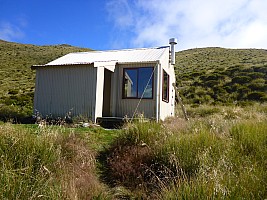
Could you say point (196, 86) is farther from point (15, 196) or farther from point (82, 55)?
point (15, 196)

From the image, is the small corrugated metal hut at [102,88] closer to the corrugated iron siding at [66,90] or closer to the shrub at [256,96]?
the corrugated iron siding at [66,90]

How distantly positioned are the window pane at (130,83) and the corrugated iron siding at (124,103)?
0.22 m

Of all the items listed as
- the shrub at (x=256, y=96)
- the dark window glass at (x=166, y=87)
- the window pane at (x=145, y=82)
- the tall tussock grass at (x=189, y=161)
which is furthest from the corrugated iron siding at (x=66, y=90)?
the shrub at (x=256, y=96)

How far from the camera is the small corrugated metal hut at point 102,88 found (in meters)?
11.8

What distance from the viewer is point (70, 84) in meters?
12.3

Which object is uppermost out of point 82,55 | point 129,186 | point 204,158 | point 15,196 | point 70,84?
point 82,55

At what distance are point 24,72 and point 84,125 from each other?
34039mm

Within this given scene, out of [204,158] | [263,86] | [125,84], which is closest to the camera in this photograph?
[204,158]

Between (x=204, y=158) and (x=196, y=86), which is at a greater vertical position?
(x=196, y=86)

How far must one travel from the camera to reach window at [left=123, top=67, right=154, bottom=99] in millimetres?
12414

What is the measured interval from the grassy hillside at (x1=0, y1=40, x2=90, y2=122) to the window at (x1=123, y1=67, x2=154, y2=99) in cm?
620

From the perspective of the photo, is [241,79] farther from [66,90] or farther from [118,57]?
[66,90]

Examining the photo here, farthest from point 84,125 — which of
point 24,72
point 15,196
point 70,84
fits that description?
point 24,72

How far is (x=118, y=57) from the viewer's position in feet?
46.5
